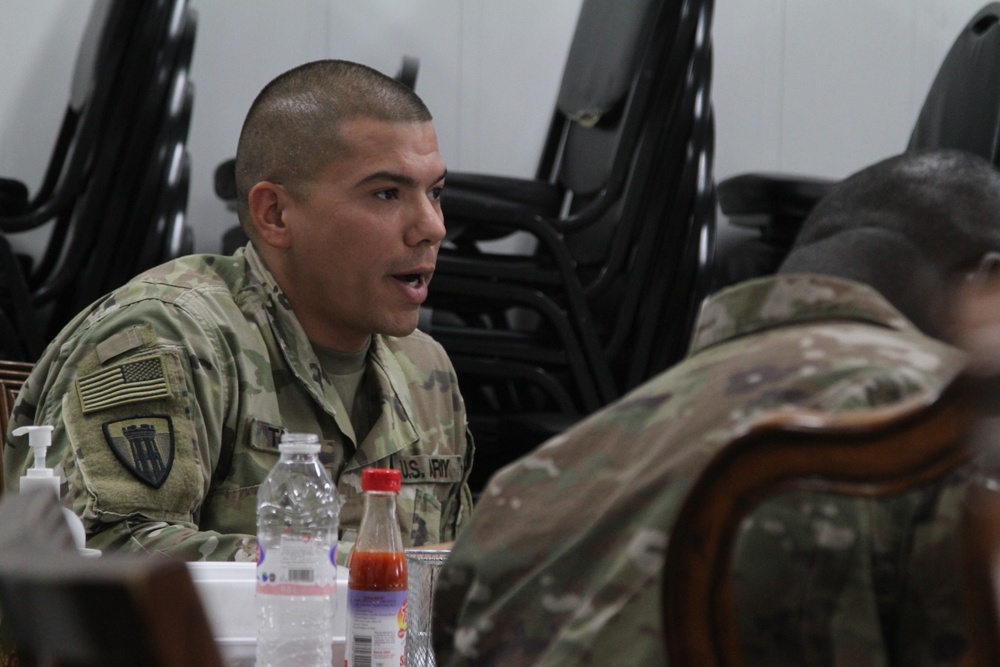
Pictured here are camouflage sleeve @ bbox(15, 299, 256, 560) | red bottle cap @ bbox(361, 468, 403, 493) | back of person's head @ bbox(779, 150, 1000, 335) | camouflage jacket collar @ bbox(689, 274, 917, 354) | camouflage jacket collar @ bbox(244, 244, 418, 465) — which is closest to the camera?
camouflage jacket collar @ bbox(689, 274, 917, 354)

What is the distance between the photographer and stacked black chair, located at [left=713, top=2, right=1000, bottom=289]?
2.40 m

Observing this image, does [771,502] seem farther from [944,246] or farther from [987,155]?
[987,155]

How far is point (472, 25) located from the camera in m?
3.21

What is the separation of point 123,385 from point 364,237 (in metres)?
0.44

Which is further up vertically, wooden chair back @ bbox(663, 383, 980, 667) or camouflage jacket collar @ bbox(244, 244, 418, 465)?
wooden chair back @ bbox(663, 383, 980, 667)

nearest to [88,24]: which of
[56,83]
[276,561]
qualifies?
[56,83]

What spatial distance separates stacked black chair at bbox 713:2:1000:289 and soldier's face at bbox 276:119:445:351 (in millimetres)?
1059

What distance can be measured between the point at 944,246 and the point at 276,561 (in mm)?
573

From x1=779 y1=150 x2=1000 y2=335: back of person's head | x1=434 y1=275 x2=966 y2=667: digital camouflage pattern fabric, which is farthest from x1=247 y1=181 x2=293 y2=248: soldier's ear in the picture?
x1=434 y1=275 x2=966 y2=667: digital camouflage pattern fabric

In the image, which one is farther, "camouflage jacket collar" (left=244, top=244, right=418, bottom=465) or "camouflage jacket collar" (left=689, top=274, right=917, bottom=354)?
"camouflage jacket collar" (left=244, top=244, right=418, bottom=465)

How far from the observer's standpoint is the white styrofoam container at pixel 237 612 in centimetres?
105

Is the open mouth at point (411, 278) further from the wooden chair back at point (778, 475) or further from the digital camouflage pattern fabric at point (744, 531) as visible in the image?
the wooden chair back at point (778, 475)

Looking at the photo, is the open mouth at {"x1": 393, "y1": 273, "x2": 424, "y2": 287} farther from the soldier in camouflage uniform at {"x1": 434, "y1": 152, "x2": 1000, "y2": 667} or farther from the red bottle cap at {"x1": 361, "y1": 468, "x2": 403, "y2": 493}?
the soldier in camouflage uniform at {"x1": 434, "y1": 152, "x2": 1000, "y2": 667}

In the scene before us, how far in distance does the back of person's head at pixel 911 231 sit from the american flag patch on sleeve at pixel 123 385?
0.86 metres
